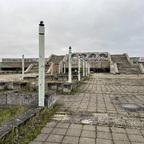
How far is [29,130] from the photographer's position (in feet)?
10.0

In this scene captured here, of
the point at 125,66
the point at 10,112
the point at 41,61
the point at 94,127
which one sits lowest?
the point at 94,127

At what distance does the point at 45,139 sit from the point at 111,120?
1623mm

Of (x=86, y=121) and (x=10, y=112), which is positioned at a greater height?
(x=10, y=112)

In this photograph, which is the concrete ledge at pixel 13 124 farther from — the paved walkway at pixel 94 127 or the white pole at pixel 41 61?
the white pole at pixel 41 61

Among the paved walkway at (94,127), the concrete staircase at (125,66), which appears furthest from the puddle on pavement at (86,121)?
the concrete staircase at (125,66)

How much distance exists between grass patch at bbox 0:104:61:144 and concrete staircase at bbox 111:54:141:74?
2908 centimetres

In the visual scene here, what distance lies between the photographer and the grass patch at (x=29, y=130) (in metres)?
2.55

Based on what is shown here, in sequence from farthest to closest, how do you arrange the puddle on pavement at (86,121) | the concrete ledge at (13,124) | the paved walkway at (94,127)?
the puddle on pavement at (86,121) → the paved walkway at (94,127) → the concrete ledge at (13,124)

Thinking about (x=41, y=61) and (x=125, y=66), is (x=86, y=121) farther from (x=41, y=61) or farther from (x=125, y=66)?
(x=125, y=66)

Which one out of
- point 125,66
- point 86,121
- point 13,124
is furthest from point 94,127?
point 125,66

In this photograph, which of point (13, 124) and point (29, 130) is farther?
point (29, 130)

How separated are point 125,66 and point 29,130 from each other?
111 ft

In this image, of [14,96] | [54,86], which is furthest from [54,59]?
[14,96]

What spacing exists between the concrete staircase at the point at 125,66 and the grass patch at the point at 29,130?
29084 mm
